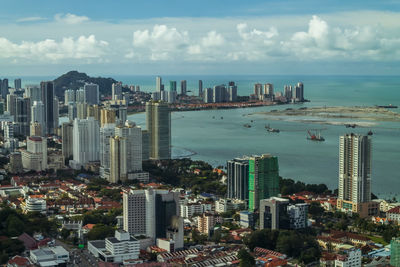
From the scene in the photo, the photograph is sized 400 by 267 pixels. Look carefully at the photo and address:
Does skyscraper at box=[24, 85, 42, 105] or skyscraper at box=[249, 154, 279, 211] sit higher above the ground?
skyscraper at box=[24, 85, 42, 105]

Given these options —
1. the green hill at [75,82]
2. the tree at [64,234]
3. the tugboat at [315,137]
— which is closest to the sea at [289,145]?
the tugboat at [315,137]

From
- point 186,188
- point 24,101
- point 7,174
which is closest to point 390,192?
point 186,188

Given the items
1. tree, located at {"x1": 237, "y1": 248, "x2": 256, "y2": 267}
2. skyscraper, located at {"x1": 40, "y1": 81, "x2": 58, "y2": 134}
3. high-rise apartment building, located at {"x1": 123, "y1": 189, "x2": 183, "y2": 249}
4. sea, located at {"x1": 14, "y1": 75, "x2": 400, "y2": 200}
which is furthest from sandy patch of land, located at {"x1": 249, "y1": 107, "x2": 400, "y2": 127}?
tree, located at {"x1": 237, "y1": 248, "x2": 256, "y2": 267}

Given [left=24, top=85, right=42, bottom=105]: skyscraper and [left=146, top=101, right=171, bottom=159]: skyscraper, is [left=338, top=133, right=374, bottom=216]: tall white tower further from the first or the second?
[left=24, top=85, right=42, bottom=105]: skyscraper

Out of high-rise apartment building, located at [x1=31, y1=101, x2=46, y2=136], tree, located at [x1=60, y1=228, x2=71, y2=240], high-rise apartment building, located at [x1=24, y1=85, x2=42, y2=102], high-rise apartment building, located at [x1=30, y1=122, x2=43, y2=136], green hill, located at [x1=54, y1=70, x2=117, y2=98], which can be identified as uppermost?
green hill, located at [x1=54, y1=70, x2=117, y2=98]

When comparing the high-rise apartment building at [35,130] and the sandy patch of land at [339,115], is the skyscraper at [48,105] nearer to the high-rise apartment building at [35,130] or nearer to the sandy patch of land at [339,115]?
the high-rise apartment building at [35,130]

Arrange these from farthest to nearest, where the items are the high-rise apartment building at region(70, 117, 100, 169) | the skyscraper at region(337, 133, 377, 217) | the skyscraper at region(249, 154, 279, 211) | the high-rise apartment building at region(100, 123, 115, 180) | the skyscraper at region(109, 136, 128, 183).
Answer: the high-rise apartment building at region(70, 117, 100, 169)
the high-rise apartment building at region(100, 123, 115, 180)
the skyscraper at region(109, 136, 128, 183)
the skyscraper at region(249, 154, 279, 211)
the skyscraper at region(337, 133, 377, 217)
